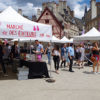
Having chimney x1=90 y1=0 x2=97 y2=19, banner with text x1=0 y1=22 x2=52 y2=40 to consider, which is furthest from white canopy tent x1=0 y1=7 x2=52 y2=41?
chimney x1=90 y1=0 x2=97 y2=19

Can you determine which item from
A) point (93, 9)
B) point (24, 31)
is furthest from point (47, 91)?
point (93, 9)

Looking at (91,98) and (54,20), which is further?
(54,20)

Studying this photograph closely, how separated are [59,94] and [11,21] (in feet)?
11.0

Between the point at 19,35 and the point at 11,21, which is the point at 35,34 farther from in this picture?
the point at 11,21

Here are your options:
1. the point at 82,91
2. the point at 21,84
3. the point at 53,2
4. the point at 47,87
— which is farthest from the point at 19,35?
the point at 53,2

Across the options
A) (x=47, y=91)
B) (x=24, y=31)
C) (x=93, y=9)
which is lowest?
(x=47, y=91)

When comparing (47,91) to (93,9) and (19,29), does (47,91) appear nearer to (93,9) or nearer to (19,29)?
(19,29)

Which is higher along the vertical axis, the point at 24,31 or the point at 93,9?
the point at 93,9

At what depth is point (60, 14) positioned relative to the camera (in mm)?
38656

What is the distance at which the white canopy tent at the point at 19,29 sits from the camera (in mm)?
5656

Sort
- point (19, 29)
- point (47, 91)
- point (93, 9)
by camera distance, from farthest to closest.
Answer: point (93, 9) < point (19, 29) < point (47, 91)

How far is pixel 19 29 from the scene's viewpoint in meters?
5.86

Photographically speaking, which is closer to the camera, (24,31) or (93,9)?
(24,31)

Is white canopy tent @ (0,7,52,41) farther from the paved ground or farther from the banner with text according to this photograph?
the paved ground
